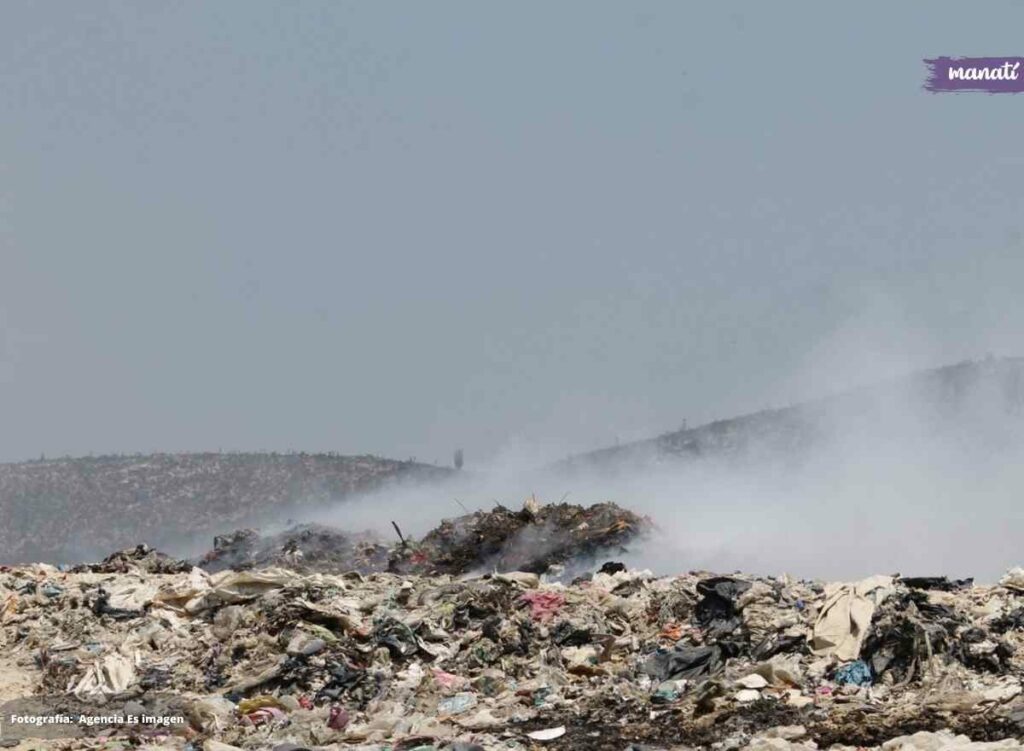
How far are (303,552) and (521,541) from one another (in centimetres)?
551

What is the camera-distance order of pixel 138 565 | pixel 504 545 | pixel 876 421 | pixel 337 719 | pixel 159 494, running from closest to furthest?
1. pixel 337 719
2. pixel 138 565
3. pixel 504 545
4. pixel 876 421
5. pixel 159 494

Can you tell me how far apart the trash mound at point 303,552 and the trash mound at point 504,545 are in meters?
0.04

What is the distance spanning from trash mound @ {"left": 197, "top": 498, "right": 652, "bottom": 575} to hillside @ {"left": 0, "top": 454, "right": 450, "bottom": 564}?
19.5 m

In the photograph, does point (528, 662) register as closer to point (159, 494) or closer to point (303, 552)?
point (303, 552)

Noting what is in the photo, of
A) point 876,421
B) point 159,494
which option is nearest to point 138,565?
point 876,421

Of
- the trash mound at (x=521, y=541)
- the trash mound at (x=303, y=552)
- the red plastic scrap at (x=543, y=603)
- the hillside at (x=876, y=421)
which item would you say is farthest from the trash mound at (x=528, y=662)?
the hillside at (x=876, y=421)

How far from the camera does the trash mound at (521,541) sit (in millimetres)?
23922

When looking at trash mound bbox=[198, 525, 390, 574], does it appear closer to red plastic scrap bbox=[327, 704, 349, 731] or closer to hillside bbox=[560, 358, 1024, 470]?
red plastic scrap bbox=[327, 704, 349, 731]

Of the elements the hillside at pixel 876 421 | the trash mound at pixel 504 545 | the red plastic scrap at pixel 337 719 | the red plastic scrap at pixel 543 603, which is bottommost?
the red plastic scrap at pixel 337 719

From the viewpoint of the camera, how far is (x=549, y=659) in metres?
14.1

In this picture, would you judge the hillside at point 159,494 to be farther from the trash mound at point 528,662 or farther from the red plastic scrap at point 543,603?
the red plastic scrap at point 543,603

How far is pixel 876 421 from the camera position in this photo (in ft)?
122

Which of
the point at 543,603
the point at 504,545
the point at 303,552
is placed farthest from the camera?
the point at 303,552

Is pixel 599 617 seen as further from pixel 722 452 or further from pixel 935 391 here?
pixel 935 391
